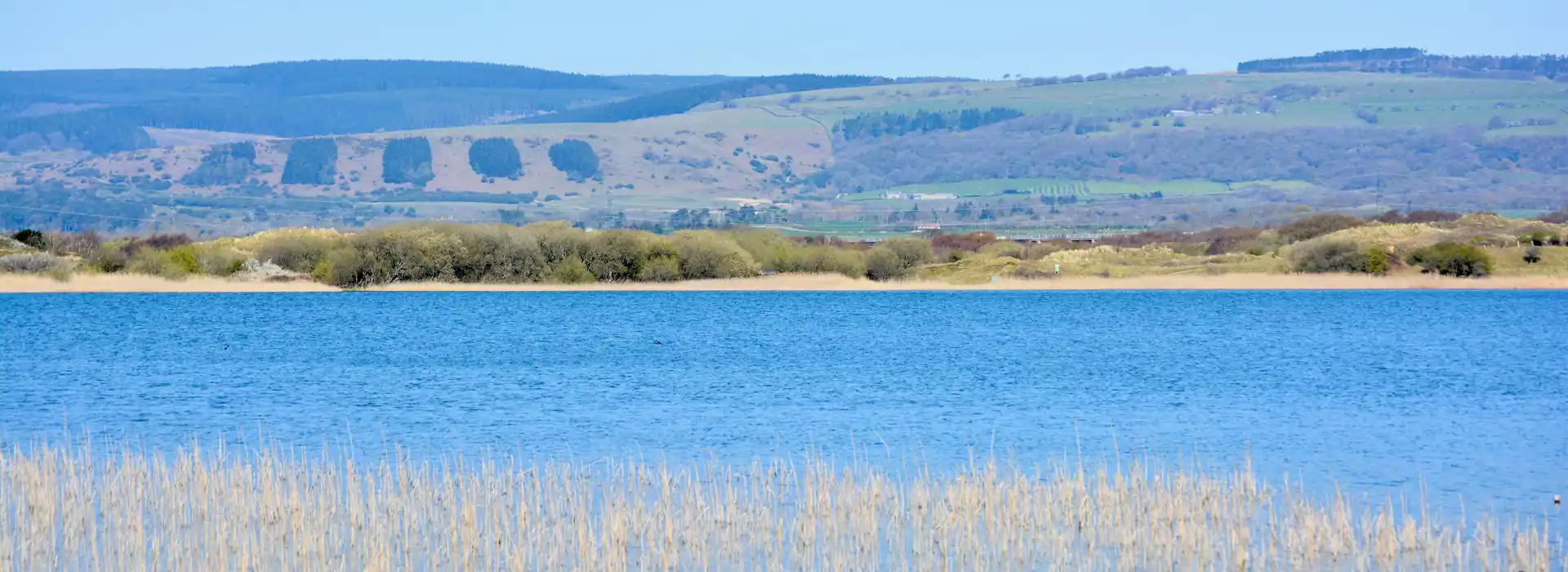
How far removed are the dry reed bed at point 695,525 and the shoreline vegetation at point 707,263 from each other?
54526 millimetres

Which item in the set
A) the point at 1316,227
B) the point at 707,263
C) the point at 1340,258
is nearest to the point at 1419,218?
the point at 1316,227

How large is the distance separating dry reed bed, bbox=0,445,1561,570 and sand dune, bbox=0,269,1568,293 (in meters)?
54.1

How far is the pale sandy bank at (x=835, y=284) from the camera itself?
2766 inches

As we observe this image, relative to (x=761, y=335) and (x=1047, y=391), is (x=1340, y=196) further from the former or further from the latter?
(x=1047, y=391)

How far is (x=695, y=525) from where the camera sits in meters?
14.9

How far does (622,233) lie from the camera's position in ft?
245

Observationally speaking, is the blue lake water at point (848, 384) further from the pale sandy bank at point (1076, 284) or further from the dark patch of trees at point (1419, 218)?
the dark patch of trees at point (1419, 218)

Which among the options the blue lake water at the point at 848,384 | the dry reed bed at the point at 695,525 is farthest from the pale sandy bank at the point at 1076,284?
the dry reed bed at the point at 695,525

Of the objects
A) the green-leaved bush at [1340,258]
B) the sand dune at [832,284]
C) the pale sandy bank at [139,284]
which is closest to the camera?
the pale sandy bank at [139,284]

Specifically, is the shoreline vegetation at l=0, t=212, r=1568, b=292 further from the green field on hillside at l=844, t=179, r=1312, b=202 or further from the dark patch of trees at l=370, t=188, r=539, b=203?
the dark patch of trees at l=370, t=188, r=539, b=203

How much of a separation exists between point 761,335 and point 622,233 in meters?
30.5

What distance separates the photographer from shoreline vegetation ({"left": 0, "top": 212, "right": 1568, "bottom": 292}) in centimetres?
7100

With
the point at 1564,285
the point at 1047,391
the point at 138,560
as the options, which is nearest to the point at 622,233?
the point at 1564,285

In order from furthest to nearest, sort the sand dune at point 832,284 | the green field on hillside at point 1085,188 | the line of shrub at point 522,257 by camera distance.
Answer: the green field on hillside at point 1085,188 → the line of shrub at point 522,257 → the sand dune at point 832,284
